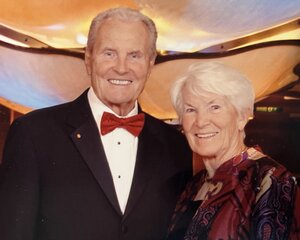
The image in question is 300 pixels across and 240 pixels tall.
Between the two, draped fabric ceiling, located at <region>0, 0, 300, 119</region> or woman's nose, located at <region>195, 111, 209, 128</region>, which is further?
draped fabric ceiling, located at <region>0, 0, 300, 119</region>

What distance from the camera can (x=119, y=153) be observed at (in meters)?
1.33

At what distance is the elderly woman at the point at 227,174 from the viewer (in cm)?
105

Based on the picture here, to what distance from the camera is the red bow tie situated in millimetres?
1297

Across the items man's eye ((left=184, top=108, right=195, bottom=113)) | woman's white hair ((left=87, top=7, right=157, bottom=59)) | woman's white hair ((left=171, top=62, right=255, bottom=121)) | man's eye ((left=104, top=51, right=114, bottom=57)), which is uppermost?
woman's white hair ((left=87, top=7, right=157, bottom=59))

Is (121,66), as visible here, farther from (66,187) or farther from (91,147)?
(66,187)

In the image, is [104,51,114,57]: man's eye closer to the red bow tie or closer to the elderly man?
the elderly man

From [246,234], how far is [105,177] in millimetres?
→ 443

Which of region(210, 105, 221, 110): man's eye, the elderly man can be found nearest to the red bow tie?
the elderly man

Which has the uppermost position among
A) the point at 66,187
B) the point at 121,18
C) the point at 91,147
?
the point at 121,18

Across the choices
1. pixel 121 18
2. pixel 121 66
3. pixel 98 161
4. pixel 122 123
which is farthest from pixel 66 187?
pixel 121 18

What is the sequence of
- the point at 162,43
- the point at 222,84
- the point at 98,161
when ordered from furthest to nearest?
1. the point at 162,43
2. the point at 98,161
3. the point at 222,84

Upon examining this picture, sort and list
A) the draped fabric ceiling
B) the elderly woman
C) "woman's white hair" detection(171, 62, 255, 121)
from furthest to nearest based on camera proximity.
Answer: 1. the draped fabric ceiling
2. "woman's white hair" detection(171, 62, 255, 121)
3. the elderly woman

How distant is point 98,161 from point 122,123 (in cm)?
14

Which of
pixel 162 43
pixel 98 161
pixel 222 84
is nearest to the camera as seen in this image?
pixel 222 84
